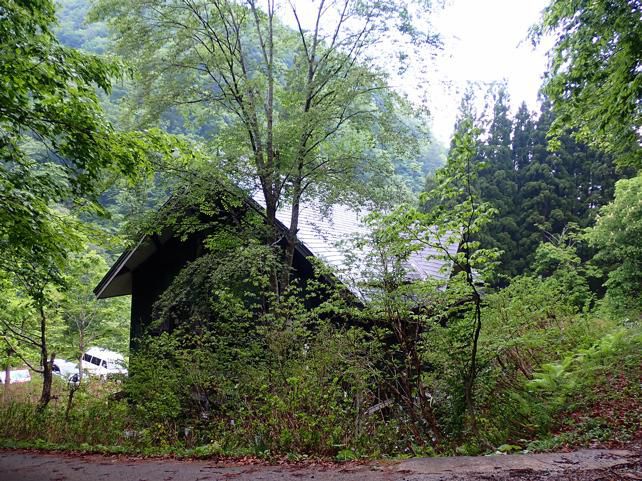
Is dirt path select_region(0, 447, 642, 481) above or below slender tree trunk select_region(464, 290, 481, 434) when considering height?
below

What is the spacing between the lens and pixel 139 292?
48.1 ft

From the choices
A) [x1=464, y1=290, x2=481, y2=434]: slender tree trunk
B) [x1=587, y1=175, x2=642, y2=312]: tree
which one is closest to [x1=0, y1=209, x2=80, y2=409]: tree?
[x1=464, y1=290, x2=481, y2=434]: slender tree trunk

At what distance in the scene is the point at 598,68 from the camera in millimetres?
5750

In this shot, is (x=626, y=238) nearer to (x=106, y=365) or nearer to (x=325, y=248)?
(x=325, y=248)

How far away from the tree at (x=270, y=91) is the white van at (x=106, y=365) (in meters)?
3.68

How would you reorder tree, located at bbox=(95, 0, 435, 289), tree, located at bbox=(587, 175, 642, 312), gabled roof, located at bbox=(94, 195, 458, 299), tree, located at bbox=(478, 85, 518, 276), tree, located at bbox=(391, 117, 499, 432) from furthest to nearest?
tree, located at bbox=(478, 85, 518, 276), tree, located at bbox=(587, 175, 642, 312), tree, located at bbox=(95, 0, 435, 289), gabled roof, located at bbox=(94, 195, 458, 299), tree, located at bbox=(391, 117, 499, 432)

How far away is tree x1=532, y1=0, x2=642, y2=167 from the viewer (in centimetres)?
504

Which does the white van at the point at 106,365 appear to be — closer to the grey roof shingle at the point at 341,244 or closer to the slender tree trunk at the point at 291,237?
the slender tree trunk at the point at 291,237

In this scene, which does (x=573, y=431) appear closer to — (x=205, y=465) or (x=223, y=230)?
(x=205, y=465)

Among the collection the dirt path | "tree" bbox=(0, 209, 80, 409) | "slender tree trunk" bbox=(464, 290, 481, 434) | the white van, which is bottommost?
A: the dirt path

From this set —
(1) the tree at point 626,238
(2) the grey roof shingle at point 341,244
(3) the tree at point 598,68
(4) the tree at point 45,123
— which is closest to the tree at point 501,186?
(1) the tree at point 626,238

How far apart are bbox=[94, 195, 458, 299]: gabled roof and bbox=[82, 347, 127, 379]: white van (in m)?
2.45

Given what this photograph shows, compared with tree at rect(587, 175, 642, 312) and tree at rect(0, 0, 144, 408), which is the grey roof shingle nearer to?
tree at rect(0, 0, 144, 408)

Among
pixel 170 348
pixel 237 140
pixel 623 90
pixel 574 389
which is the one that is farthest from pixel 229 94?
pixel 574 389
